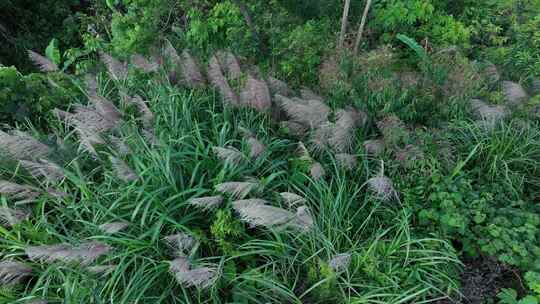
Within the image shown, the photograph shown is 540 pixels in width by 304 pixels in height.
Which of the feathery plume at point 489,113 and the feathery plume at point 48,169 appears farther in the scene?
the feathery plume at point 489,113

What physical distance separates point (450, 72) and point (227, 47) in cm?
253

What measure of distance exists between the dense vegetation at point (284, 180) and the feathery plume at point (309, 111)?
0.04 feet

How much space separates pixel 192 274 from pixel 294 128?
1558 mm

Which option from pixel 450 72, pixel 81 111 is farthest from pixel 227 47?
pixel 450 72

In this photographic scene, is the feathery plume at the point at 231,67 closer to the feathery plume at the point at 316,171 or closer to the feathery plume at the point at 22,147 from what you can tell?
the feathery plume at the point at 316,171

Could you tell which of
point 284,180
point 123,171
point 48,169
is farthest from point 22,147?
point 284,180

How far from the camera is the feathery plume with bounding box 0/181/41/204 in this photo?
106 inches

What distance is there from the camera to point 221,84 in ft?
12.0

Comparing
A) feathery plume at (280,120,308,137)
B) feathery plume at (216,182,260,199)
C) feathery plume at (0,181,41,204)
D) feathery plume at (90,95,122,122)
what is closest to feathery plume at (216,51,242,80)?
feathery plume at (280,120,308,137)

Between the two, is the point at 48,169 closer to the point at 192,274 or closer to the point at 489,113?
the point at 192,274

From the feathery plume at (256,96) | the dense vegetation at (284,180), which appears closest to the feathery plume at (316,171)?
the dense vegetation at (284,180)

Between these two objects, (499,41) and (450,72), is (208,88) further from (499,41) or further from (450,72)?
(499,41)

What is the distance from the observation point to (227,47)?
5.05m

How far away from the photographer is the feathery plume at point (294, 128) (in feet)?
11.0
